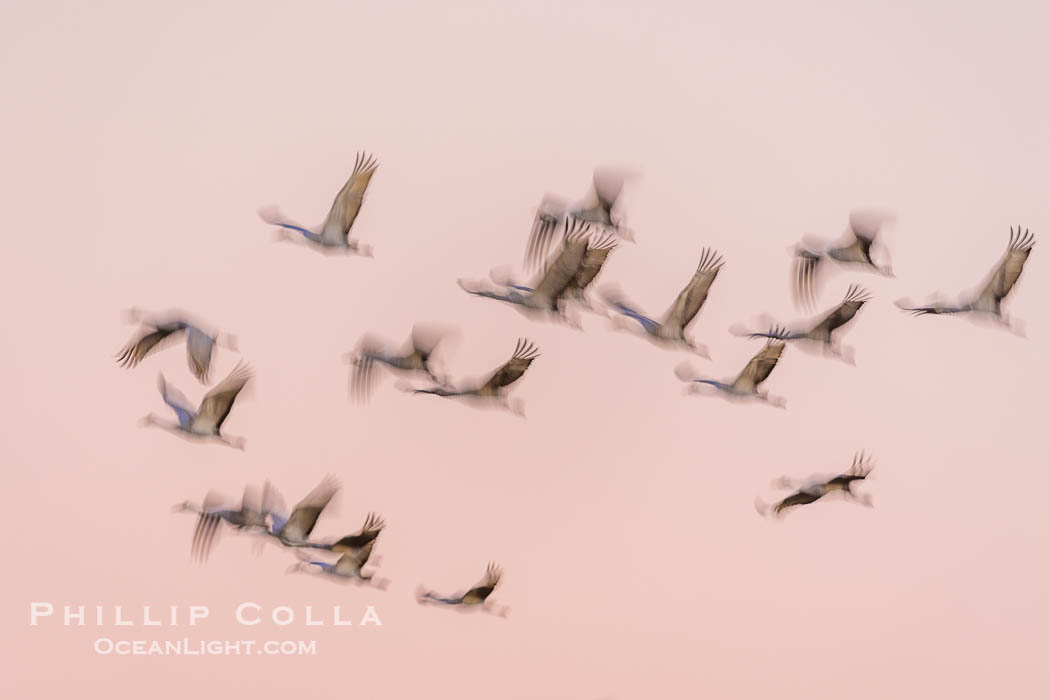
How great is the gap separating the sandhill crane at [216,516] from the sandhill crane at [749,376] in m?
1.01

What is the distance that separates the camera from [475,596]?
259 cm

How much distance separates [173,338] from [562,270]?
882 millimetres

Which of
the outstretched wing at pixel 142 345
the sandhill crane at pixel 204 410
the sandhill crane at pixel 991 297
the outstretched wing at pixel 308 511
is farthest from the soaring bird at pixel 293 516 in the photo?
the sandhill crane at pixel 991 297

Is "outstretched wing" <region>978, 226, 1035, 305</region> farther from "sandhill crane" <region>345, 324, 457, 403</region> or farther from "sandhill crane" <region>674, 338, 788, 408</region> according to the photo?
"sandhill crane" <region>345, 324, 457, 403</region>

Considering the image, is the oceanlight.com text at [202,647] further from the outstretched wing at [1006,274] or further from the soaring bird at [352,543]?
the outstretched wing at [1006,274]

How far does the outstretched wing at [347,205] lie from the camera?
8.37ft

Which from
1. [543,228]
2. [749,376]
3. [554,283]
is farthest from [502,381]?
[749,376]

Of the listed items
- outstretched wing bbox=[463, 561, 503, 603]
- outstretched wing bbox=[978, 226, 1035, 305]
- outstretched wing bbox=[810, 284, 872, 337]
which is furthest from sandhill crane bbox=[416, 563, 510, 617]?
outstretched wing bbox=[978, 226, 1035, 305]

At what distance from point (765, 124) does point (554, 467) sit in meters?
0.96

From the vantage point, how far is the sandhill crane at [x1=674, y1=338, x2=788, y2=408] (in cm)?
265

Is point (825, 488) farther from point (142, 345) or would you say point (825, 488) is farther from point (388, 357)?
point (142, 345)

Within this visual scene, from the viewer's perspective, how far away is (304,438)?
256 cm

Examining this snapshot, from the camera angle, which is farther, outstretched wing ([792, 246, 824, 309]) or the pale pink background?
outstretched wing ([792, 246, 824, 309])

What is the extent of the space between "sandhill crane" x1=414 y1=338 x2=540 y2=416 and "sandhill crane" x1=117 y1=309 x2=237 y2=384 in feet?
1.53
